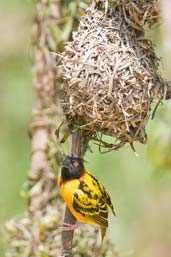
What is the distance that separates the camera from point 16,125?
793 centimetres

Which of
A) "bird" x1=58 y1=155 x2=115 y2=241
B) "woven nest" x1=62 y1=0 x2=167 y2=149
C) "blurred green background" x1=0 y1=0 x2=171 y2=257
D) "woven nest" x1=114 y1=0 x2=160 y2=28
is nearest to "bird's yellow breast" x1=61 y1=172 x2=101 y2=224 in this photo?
"bird" x1=58 y1=155 x2=115 y2=241

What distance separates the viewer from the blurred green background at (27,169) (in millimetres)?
7207

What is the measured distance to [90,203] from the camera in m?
5.10

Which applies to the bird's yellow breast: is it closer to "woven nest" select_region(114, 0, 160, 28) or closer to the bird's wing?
the bird's wing

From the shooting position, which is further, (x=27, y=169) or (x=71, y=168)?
(x=27, y=169)

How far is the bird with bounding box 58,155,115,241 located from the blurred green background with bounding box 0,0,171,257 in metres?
1.66

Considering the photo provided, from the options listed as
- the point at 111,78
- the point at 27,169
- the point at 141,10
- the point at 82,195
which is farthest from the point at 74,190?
the point at 27,169

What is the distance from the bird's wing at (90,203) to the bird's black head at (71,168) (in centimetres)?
7

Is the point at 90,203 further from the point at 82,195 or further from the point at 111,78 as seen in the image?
the point at 111,78

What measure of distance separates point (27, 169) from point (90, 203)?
7.97 ft

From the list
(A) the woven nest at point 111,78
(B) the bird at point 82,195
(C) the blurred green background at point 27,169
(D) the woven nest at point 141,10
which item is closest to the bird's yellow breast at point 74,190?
(B) the bird at point 82,195

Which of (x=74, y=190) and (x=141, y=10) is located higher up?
(x=141, y=10)

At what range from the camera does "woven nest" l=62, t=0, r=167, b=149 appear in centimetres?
483

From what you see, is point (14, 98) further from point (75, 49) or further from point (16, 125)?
point (75, 49)
